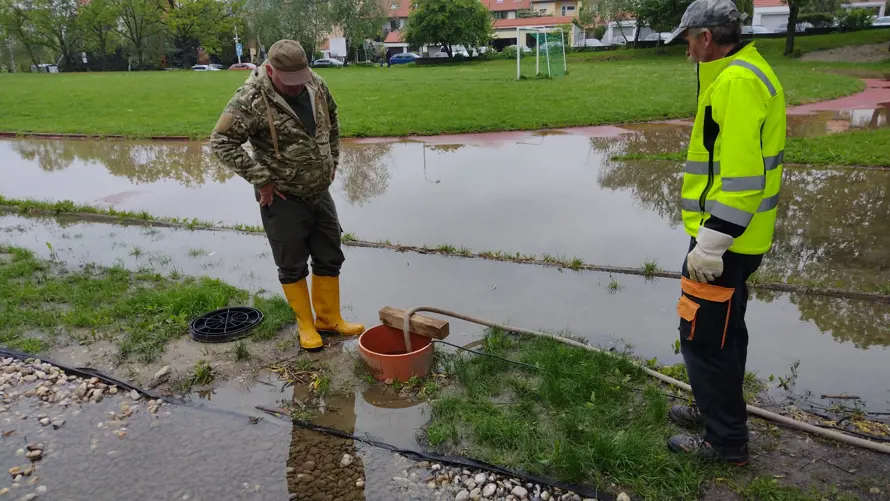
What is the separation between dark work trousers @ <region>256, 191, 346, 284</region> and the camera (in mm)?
3994

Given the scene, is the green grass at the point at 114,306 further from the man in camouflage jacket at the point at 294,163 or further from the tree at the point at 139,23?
the tree at the point at 139,23

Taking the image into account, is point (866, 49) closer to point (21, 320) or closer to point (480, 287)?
point (480, 287)

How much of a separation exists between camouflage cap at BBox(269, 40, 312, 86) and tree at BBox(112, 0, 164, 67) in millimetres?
56207

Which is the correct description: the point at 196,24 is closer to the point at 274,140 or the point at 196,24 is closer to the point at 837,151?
the point at 837,151

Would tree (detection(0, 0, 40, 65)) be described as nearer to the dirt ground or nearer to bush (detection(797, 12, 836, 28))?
the dirt ground

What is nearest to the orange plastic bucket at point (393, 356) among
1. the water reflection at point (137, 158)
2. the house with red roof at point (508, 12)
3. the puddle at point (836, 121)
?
the water reflection at point (137, 158)

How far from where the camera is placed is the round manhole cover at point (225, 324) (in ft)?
14.2

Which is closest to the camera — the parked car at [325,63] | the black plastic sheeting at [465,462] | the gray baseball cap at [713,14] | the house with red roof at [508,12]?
the gray baseball cap at [713,14]

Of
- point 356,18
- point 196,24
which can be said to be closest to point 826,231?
point 356,18

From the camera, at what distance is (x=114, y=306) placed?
4812mm

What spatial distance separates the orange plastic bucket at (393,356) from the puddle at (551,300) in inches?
10.2

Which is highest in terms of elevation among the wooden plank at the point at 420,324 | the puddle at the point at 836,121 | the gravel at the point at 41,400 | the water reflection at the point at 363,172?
the puddle at the point at 836,121

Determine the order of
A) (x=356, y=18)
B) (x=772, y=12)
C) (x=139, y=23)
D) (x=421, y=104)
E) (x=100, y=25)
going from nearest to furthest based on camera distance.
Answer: (x=421, y=104)
(x=356, y=18)
(x=100, y=25)
(x=139, y=23)
(x=772, y=12)

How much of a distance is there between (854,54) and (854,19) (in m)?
13.3
